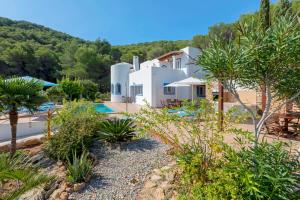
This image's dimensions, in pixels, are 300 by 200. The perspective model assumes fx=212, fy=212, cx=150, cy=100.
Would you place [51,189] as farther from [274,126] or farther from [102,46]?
[102,46]

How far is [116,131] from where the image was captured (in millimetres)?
8500

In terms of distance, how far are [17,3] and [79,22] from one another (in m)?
8.88

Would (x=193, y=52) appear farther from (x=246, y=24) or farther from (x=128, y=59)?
(x=128, y=59)

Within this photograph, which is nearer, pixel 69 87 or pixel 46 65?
pixel 69 87

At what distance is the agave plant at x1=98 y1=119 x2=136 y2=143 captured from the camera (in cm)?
847

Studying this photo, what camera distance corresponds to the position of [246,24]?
4.24 meters

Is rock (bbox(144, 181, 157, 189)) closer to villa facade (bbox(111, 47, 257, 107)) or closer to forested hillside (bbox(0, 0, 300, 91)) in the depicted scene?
villa facade (bbox(111, 47, 257, 107))

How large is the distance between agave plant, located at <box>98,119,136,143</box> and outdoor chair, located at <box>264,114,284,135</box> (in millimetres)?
6595

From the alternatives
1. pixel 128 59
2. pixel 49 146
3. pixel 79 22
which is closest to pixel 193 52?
pixel 79 22

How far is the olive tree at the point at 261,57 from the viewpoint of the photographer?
3.74 metres

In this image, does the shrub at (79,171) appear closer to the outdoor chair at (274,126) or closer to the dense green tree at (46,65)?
the outdoor chair at (274,126)

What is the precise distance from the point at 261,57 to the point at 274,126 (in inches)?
333

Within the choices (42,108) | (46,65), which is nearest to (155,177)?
(42,108)

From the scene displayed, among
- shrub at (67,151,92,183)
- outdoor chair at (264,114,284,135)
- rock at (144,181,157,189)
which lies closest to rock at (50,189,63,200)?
shrub at (67,151,92,183)
